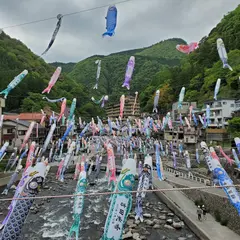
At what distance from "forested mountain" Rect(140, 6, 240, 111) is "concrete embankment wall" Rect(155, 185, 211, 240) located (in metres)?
23.6

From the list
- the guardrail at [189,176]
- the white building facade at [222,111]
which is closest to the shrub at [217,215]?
the guardrail at [189,176]

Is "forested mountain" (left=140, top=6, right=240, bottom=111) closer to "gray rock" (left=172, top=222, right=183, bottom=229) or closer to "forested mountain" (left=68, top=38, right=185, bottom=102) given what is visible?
"forested mountain" (left=68, top=38, right=185, bottom=102)

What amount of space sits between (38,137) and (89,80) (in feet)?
78.8

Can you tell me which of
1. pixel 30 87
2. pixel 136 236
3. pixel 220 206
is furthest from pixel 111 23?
pixel 30 87

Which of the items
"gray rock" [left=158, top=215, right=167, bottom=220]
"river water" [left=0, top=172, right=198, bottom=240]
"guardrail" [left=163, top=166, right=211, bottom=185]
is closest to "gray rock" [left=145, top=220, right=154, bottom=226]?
"river water" [left=0, top=172, right=198, bottom=240]

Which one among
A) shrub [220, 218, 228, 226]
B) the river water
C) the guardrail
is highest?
the guardrail

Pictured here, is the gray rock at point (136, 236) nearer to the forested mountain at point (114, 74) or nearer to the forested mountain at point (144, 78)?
the forested mountain at point (144, 78)

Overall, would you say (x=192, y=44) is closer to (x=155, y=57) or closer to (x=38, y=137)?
(x=38, y=137)

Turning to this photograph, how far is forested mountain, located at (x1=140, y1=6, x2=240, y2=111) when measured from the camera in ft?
122

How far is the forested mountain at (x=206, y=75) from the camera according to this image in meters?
37.1

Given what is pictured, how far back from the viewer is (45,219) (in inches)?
577

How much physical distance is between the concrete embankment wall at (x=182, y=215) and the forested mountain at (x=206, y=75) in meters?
23.6

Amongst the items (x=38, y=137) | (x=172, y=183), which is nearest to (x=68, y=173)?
(x=38, y=137)

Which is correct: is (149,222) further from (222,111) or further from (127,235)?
(222,111)
